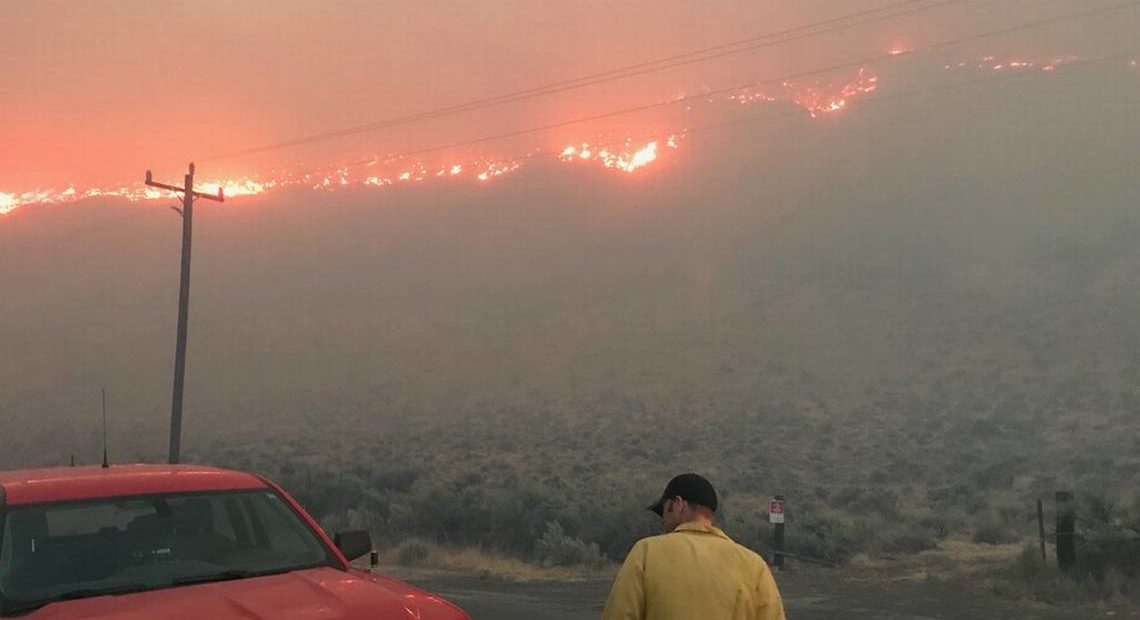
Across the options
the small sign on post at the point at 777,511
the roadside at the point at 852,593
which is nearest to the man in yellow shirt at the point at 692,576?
the roadside at the point at 852,593

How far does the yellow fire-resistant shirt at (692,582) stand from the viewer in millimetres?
3230

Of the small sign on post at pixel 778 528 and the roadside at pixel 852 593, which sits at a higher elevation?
the small sign on post at pixel 778 528

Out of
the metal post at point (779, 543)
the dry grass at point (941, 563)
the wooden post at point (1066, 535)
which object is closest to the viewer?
the wooden post at point (1066, 535)

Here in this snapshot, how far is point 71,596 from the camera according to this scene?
4.06 m

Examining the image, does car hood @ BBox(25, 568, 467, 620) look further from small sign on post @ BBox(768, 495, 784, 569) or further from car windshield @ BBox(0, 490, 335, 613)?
small sign on post @ BBox(768, 495, 784, 569)

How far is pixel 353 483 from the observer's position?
22.1m

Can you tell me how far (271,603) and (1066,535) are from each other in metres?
10.2

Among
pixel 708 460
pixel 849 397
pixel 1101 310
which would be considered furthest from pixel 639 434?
pixel 1101 310

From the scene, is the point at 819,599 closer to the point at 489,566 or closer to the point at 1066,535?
the point at 1066,535

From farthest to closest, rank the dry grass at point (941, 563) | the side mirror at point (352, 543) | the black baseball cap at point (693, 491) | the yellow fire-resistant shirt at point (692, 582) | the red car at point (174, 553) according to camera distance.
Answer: the dry grass at point (941, 563)
the side mirror at point (352, 543)
the red car at point (174, 553)
the black baseball cap at point (693, 491)
the yellow fire-resistant shirt at point (692, 582)

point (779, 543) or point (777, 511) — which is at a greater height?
point (777, 511)

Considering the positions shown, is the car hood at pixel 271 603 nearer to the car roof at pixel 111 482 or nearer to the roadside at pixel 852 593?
the car roof at pixel 111 482

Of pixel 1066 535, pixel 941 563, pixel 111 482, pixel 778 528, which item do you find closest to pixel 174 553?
pixel 111 482

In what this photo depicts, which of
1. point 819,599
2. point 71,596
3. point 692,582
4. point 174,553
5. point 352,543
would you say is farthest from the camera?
point 819,599
